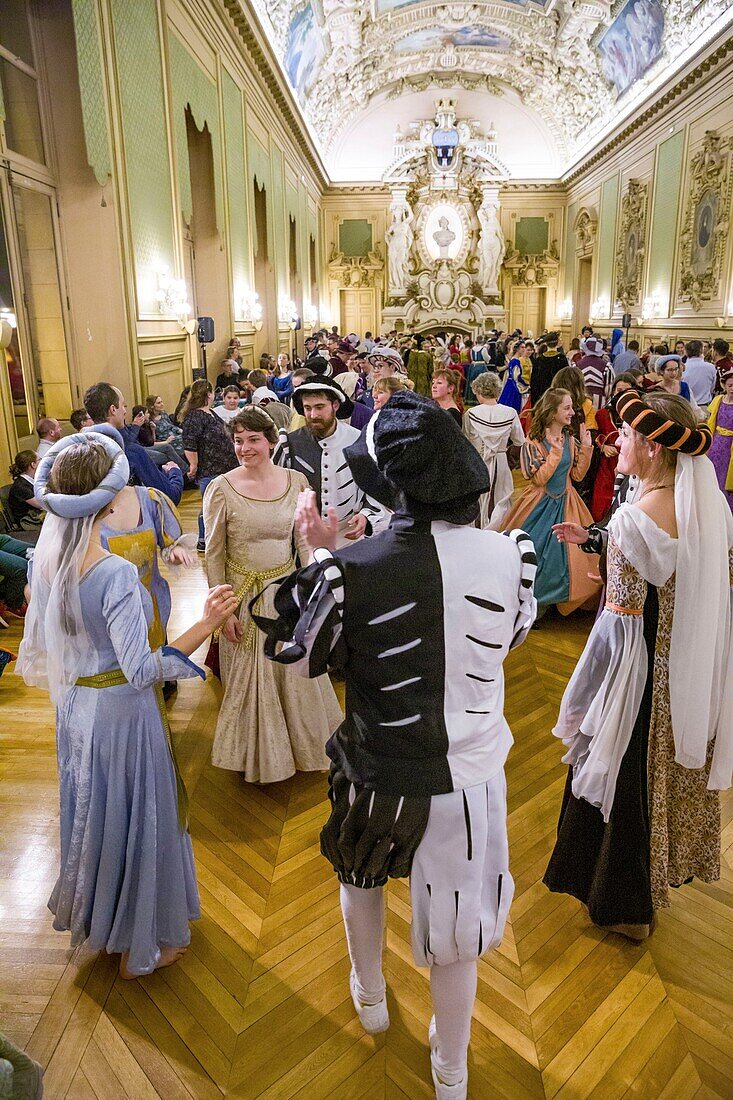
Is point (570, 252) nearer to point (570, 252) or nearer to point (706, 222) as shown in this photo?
point (570, 252)

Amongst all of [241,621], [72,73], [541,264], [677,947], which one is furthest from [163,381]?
[541,264]

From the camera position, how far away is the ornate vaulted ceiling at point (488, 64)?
47.5ft

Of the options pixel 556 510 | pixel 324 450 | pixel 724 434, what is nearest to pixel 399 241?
pixel 724 434

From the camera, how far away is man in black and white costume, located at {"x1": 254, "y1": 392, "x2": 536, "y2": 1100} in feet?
4.96

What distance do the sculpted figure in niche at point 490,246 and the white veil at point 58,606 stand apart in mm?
25380

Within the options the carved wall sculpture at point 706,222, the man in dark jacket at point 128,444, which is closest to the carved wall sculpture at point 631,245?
the carved wall sculpture at point 706,222

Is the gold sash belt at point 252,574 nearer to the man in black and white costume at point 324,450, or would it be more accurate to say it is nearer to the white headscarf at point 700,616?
the man in black and white costume at point 324,450

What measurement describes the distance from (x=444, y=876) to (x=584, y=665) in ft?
3.55

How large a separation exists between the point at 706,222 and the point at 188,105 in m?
9.60

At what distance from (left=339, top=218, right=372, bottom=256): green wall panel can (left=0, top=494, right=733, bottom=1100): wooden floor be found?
84.0ft

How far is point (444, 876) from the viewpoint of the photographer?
1671 mm

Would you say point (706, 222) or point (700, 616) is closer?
point (700, 616)

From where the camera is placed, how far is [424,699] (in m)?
1.58

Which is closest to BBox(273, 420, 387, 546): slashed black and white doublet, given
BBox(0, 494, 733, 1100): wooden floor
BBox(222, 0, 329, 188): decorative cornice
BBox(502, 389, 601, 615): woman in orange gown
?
BBox(0, 494, 733, 1100): wooden floor
